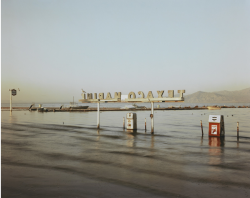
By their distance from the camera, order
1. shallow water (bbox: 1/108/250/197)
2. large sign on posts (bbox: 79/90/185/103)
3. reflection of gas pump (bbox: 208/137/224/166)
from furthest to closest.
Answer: large sign on posts (bbox: 79/90/185/103) < reflection of gas pump (bbox: 208/137/224/166) < shallow water (bbox: 1/108/250/197)

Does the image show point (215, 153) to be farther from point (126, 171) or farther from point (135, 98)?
point (135, 98)

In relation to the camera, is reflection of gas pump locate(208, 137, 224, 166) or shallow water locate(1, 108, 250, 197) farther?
reflection of gas pump locate(208, 137, 224, 166)

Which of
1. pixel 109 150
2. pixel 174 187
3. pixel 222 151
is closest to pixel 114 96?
pixel 109 150

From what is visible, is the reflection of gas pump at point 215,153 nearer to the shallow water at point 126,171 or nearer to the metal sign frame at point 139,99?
the shallow water at point 126,171

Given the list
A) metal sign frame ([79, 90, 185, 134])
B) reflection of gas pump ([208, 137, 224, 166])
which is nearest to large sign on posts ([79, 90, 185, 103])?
metal sign frame ([79, 90, 185, 134])

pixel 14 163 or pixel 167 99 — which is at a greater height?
pixel 167 99

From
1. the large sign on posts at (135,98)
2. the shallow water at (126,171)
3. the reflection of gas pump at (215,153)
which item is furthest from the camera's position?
the large sign on posts at (135,98)

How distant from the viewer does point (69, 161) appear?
13.1 m

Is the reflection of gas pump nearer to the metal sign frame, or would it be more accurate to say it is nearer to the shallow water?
the shallow water

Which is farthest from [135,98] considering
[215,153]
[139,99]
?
[215,153]

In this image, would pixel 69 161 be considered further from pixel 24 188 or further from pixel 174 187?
pixel 174 187

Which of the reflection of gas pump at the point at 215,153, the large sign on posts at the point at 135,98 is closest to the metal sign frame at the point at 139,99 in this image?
the large sign on posts at the point at 135,98

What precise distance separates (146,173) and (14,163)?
6362 millimetres

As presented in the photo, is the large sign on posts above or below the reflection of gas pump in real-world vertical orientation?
above
